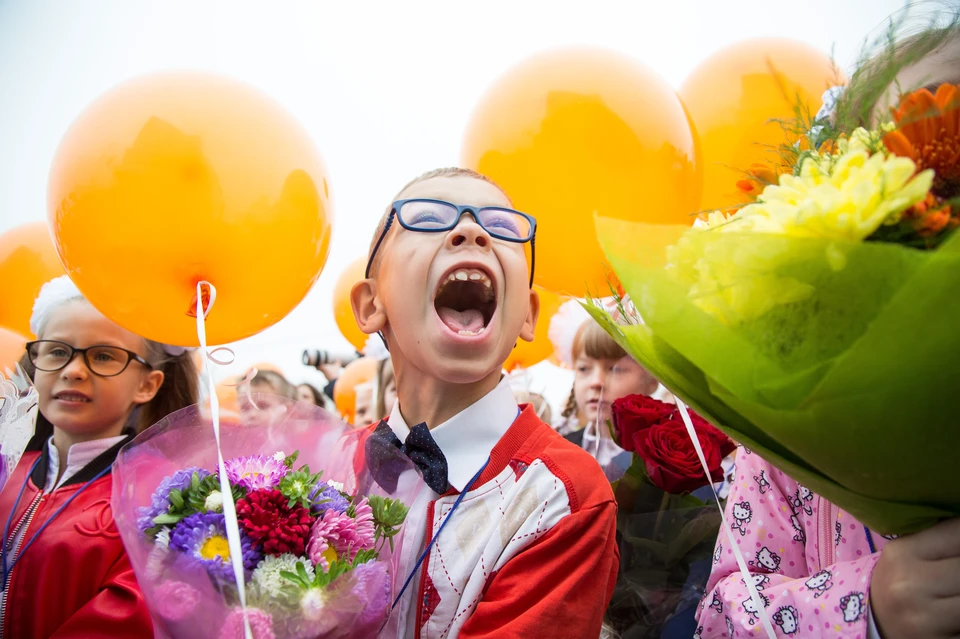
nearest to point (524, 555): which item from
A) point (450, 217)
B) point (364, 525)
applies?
point (364, 525)

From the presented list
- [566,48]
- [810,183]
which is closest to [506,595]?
[810,183]

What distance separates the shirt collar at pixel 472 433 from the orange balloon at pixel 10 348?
1.21m

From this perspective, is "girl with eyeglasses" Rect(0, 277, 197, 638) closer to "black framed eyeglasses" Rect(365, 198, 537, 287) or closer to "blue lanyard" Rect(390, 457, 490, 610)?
"blue lanyard" Rect(390, 457, 490, 610)

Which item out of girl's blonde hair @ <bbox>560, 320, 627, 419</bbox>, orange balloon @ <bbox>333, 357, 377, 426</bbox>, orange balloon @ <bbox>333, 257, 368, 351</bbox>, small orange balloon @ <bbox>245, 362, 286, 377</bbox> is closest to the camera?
girl's blonde hair @ <bbox>560, 320, 627, 419</bbox>

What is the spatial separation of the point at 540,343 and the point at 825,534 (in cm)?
239

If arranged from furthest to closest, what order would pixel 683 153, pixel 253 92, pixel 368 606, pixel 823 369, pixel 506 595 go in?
pixel 683 153 → pixel 253 92 → pixel 506 595 → pixel 368 606 → pixel 823 369

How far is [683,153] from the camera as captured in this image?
1891 mm

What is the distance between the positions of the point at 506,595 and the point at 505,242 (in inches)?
30.0

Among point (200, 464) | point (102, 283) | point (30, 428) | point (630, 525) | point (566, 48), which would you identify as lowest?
point (630, 525)

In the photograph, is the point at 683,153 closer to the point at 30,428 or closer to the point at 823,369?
the point at 823,369

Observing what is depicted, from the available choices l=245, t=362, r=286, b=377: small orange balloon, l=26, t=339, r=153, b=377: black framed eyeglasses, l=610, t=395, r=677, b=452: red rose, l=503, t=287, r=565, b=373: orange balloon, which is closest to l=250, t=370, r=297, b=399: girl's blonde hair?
l=245, t=362, r=286, b=377: small orange balloon

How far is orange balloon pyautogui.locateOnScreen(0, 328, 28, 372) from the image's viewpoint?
188cm

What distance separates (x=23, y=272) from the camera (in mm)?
2330

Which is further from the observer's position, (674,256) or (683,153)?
(683,153)
